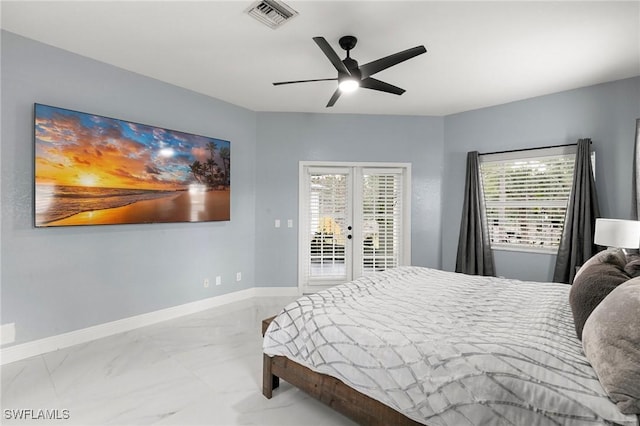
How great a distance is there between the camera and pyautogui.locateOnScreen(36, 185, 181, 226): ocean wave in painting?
2.71 metres

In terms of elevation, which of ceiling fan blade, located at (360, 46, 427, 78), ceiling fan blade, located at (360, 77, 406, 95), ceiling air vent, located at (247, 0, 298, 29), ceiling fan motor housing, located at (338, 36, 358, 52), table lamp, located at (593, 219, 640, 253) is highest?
ceiling air vent, located at (247, 0, 298, 29)

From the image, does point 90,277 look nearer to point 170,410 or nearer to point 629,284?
point 170,410

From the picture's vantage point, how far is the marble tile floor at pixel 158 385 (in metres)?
1.93

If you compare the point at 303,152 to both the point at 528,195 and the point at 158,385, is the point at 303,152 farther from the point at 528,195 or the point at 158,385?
the point at 158,385

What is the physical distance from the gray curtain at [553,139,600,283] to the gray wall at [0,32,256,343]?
414 cm

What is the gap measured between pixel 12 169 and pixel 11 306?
3.71 ft

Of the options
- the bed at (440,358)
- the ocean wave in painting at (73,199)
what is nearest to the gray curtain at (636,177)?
the bed at (440,358)

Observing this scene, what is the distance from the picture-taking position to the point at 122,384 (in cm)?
226

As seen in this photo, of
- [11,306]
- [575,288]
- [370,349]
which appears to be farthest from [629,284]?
[11,306]

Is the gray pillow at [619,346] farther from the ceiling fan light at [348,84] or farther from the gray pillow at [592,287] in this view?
the ceiling fan light at [348,84]

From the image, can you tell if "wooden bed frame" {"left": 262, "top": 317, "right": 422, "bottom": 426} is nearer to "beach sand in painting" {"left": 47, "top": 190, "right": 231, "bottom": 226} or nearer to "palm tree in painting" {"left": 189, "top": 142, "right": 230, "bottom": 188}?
"beach sand in painting" {"left": 47, "top": 190, "right": 231, "bottom": 226}

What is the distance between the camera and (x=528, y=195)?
4105 millimetres

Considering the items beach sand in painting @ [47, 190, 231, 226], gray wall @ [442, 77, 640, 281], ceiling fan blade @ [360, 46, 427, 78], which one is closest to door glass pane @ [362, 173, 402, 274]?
gray wall @ [442, 77, 640, 281]

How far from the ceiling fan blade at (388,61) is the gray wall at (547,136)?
255 cm
